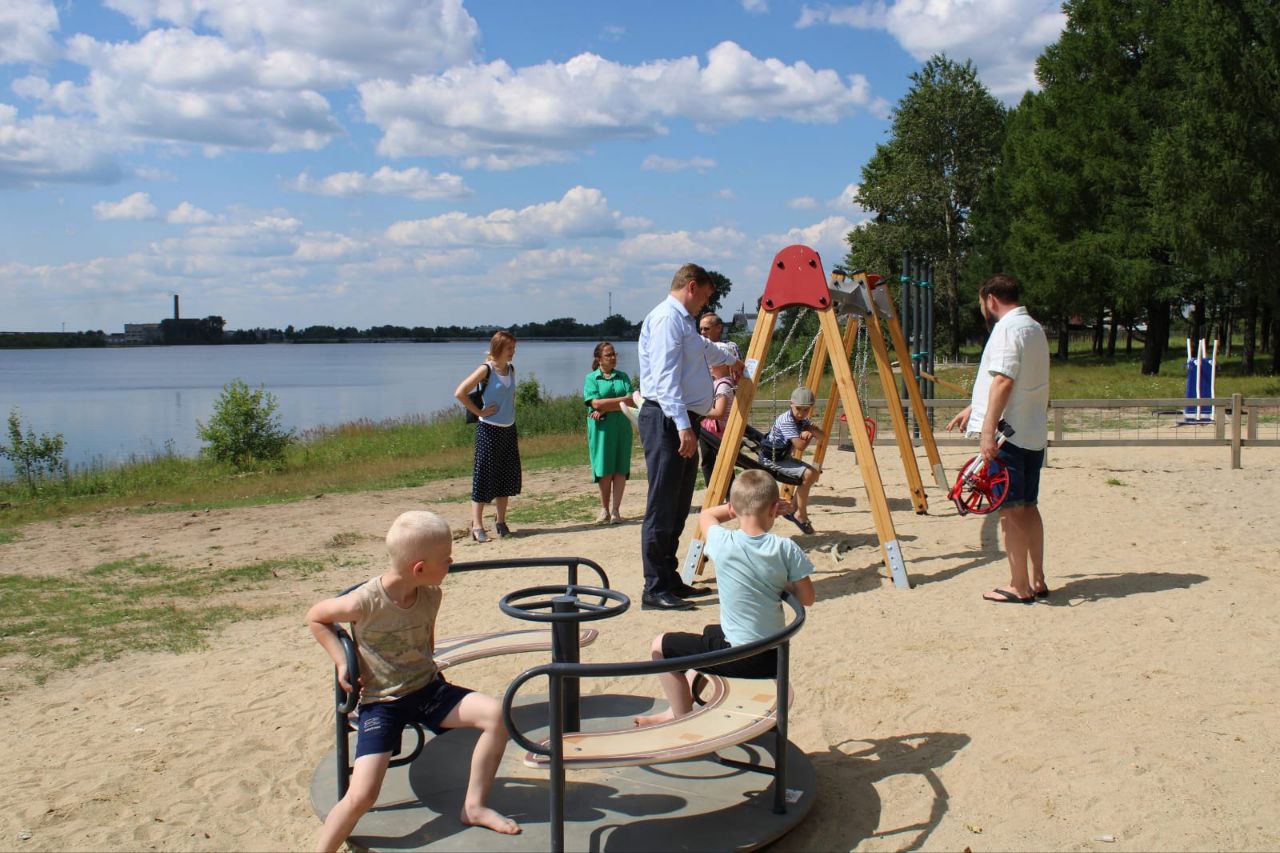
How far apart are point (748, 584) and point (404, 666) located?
1.26 m

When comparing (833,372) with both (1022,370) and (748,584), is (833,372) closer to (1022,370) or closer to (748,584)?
(1022,370)

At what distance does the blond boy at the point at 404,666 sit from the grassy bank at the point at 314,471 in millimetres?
8712

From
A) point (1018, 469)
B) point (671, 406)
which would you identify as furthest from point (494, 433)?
point (1018, 469)

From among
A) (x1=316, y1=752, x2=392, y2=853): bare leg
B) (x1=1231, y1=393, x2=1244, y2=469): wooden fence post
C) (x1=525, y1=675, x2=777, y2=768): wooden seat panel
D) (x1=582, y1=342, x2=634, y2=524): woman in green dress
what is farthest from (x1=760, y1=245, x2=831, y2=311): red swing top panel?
(x1=1231, y1=393, x2=1244, y2=469): wooden fence post

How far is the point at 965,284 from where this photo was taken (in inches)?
1794

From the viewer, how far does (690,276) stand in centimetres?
603

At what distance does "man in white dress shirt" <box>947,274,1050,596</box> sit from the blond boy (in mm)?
3423

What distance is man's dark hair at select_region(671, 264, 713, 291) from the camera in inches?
237

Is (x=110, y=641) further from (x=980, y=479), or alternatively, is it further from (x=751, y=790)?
(x=980, y=479)

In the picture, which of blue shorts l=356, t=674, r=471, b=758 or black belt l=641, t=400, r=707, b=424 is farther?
black belt l=641, t=400, r=707, b=424

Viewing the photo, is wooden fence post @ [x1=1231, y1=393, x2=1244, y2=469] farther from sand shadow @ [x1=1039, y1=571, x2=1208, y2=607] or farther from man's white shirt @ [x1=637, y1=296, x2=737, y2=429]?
man's white shirt @ [x1=637, y1=296, x2=737, y2=429]

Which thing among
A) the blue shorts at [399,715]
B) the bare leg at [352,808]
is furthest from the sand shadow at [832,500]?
the bare leg at [352,808]

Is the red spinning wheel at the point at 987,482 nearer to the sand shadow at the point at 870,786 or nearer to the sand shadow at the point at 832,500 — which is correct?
the sand shadow at the point at 870,786

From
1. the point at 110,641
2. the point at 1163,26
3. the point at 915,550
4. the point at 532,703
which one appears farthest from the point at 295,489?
the point at 1163,26
